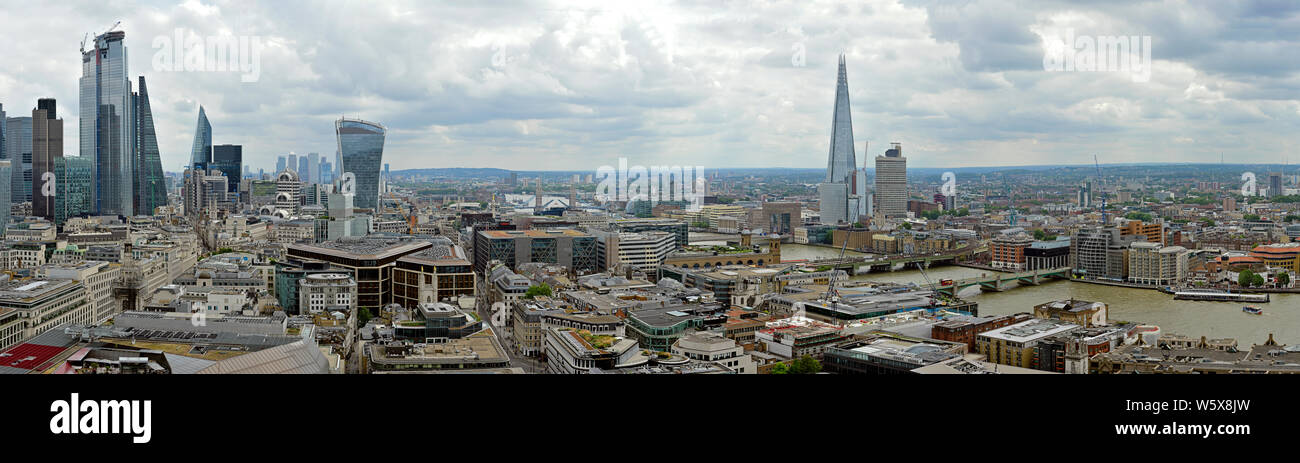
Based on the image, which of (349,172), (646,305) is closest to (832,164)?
(349,172)

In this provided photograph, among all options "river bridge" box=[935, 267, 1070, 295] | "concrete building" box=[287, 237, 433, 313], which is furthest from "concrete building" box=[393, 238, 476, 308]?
"river bridge" box=[935, 267, 1070, 295]

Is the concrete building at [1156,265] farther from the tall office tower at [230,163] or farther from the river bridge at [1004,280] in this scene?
the tall office tower at [230,163]

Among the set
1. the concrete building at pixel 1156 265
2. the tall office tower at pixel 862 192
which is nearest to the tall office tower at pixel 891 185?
the tall office tower at pixel 862 192

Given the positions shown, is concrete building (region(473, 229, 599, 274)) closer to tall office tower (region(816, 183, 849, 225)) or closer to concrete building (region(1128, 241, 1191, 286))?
concrete building (region(1128, 241, 1191, 286))

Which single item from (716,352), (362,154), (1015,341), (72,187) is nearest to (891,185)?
(362,154)

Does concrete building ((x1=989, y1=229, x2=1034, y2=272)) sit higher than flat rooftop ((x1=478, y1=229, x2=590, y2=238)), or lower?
lower

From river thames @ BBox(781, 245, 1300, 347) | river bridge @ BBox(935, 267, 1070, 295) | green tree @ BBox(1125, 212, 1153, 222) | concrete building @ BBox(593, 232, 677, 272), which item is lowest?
river thames @ BBox(781, 245, 1300, 347)

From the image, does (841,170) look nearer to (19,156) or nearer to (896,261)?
(896,261)
